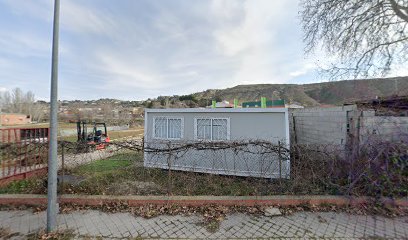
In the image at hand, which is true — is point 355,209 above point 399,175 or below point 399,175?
below

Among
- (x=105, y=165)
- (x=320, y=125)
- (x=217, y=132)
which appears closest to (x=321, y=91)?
(x=320, y=125)

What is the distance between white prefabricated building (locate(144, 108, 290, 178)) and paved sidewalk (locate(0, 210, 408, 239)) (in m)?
2.61

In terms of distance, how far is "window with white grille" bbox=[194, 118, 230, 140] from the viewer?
8.00 metres

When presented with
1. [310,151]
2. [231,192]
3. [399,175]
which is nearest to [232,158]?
[231,192]

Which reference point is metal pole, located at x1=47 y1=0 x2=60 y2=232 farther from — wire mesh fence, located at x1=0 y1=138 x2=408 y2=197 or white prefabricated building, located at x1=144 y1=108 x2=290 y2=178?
white prefabricated building, located at x1=144 y1=108 x2=290 y2=178

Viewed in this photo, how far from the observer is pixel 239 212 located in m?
4.28

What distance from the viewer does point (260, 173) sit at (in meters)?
5.97

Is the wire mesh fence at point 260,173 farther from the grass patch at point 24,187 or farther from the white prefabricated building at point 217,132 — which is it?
the white prefabricated building at point 217,132

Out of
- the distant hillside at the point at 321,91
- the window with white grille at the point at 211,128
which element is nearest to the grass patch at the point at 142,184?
the window with white grille at the point at 211,128

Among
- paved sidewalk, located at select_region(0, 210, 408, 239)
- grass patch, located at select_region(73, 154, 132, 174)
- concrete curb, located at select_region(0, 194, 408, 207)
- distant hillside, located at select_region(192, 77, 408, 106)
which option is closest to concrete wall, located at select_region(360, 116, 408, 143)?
concrete curb, located at select_region(0, 194, 408, 207)

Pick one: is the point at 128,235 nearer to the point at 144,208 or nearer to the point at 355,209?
the point at 144,208

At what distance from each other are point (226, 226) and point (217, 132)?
178 inches

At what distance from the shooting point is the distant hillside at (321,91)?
10250 millimetres

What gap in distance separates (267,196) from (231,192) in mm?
869
